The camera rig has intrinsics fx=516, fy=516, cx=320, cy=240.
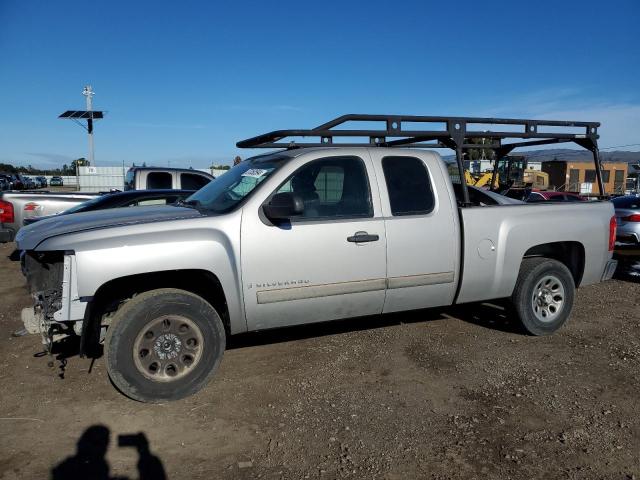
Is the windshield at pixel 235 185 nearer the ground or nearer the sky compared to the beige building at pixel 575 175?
nearer the ground

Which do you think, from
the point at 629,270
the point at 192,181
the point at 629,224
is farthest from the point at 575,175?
the point at 192,181

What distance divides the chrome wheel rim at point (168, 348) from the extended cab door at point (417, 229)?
66.8 inches

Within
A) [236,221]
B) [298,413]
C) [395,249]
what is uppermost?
[236,221]

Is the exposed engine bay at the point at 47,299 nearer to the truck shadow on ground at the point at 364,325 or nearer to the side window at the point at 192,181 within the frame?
the truck shadow on ground at the point at 364,325

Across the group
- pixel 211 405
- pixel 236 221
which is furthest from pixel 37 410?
pixel 236 221

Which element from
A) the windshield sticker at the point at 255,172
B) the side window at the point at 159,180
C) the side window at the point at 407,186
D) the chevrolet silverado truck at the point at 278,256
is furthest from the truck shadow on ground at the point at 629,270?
the side window at the point at 159,180

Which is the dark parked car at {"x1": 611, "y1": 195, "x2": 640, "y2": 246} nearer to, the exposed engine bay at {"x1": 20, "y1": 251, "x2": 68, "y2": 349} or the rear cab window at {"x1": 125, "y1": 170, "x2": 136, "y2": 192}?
the exposed engine bay at {"x1": 20, "y1": 251, "x2": 68, "y2": 349}

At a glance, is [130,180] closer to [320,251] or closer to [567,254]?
[320,251]

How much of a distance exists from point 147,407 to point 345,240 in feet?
6.44

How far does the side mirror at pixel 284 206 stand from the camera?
386 cm

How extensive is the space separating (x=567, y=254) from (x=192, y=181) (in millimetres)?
8203

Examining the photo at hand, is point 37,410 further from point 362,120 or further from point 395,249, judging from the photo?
point 362,120

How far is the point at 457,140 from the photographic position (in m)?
5.16

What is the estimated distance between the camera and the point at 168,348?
3826mm
